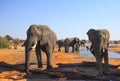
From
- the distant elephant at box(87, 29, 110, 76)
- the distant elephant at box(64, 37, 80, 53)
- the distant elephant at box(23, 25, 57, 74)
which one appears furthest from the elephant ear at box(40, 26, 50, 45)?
the distant elephant at box(64, 37, 80, 53)

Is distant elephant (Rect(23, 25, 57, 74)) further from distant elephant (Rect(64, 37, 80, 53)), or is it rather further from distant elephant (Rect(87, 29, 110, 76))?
distant elephant (Rect(64, 37, 80, 53))

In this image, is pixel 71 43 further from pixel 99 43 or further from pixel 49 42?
pixel 99 43

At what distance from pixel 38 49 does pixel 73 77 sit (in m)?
4.43

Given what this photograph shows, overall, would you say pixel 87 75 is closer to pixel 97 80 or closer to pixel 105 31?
pixel 97 80

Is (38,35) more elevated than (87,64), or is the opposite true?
(38,35)

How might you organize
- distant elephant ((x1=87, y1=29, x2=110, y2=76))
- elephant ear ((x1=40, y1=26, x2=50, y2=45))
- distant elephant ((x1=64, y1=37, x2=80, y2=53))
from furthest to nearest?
1. distant elephant ((x1=64, y1=37, x2=80, y2=53))
2. elephant ear ((x1=40, y1=26, x2=50, y2=45))
3. distant elephant ((x1=87, y1=29, x2=110, y2=76))

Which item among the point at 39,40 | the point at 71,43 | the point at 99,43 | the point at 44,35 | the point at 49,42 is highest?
the point at 71,43

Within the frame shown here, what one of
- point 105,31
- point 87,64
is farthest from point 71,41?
point 105,31

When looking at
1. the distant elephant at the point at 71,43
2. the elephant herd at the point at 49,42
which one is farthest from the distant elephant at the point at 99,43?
the distant elephant at the point at 71,43

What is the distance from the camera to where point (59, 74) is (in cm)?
1550

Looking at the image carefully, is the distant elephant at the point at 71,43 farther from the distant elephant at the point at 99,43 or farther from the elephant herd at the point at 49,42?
the distant elephant at the point at 99,43

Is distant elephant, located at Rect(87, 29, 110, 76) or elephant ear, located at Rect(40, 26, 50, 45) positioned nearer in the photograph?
distant elephant, located at Rect(87, 29, 110, 76)

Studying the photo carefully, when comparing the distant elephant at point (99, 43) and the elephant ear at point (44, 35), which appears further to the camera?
the elephant ear at point (44, 35)

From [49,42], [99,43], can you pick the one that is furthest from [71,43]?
[99,43]
